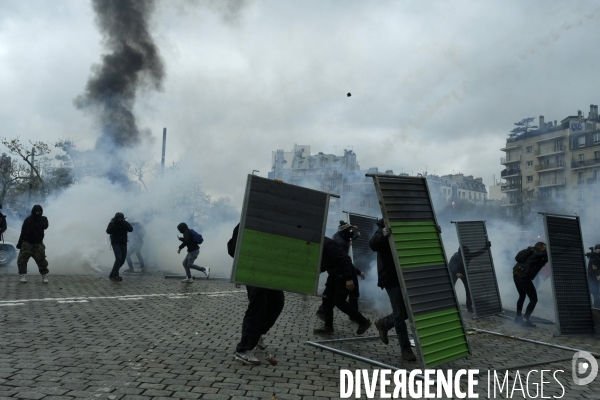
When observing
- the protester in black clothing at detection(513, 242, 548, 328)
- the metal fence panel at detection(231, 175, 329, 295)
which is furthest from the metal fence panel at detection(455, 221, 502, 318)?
the metal fence panel at detection(231, 175, 329, 295)

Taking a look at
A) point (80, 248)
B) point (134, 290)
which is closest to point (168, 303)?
point (134, 290)

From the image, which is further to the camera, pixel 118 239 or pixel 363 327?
pixel 118 239

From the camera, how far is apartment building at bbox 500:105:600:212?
31.4 meters

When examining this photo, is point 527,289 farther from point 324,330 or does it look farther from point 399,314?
point 399,314

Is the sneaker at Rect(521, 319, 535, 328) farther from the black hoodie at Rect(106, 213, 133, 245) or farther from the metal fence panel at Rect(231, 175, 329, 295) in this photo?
the black hoodie at Rect(106, 213, 133, 245)

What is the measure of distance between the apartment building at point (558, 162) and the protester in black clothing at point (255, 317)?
22.5 m

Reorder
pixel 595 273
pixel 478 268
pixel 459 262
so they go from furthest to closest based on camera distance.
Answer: pixel 595 273 < pixel 459 262 < pixel 478 268

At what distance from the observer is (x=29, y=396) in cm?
414

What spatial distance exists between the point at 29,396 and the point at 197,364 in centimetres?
169

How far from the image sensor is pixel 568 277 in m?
8.95

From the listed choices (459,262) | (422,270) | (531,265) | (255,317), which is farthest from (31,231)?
(531,265)

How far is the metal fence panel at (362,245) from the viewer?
40.0 ft

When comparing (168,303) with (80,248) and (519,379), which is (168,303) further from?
(80,248)

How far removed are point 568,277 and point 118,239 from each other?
35.7ft
